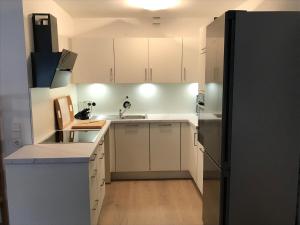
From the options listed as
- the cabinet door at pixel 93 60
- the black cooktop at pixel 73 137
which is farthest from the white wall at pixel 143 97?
the black cooktop at pixel 73 137

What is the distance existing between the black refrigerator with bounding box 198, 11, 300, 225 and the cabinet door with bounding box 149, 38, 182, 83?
202 centimetres

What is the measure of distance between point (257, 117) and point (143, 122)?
2.22 meters

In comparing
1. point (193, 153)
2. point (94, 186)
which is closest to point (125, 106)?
point (193, 153)

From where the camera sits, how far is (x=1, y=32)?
2.39 metres

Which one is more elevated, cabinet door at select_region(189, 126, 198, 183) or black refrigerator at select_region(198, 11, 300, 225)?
black refrigerator at select_region(198, 11, 300, 225)

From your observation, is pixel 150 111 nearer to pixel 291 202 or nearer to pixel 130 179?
pixel 130 179

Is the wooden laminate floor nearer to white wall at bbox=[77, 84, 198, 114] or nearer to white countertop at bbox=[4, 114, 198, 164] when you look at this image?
white countertop at bbox=[4, 114, 198, 164]

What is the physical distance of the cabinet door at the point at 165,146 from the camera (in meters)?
4.07

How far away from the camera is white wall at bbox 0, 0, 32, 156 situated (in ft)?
7.80

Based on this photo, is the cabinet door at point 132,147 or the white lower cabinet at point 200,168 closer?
the white lower cabinet at point 200,168

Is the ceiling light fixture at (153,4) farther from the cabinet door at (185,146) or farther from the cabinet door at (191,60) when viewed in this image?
the cabinet door at (185,146)

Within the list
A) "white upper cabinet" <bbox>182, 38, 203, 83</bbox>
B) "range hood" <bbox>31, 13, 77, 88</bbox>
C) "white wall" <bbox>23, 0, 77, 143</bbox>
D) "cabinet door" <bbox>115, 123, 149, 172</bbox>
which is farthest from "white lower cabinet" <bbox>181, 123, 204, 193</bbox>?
"range hood" <bbox>31, 13, 77, 88</bbox>

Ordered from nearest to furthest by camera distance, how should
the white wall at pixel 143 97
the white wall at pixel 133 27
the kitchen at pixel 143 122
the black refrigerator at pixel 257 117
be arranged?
the black refrigerator at pixel 257 117 < the kitchen at pixel 143 122 < the white wall at pixel 133 27 < the white wall at pixel 143 97

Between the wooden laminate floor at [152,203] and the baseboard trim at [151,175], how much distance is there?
0.10 metres
